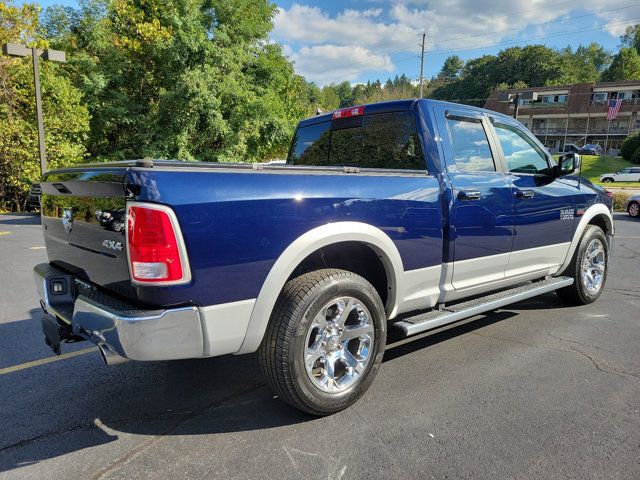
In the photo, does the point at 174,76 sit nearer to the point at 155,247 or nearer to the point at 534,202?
the point at 534,202

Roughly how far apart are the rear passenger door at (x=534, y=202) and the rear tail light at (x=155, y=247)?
9.87 feet

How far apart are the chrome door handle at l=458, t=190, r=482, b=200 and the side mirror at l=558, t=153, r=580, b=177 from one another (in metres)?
1.39

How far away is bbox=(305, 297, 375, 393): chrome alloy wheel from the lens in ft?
9.10

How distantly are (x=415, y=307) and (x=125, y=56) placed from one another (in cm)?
2175

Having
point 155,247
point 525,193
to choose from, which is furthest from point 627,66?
point 155,247

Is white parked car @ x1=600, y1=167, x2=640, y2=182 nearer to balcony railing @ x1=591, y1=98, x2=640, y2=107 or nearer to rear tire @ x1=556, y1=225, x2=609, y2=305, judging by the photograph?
balcony railing @ x1=591, y1=98, x2=640, y2=107

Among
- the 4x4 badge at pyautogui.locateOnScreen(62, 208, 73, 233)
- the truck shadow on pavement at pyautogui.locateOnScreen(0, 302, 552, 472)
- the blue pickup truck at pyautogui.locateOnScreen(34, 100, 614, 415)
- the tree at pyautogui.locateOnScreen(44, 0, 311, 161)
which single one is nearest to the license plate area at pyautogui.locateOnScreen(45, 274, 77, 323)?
the blue pickup truck at pyautogui.locateOnScreen(34, 100, 614, 415)

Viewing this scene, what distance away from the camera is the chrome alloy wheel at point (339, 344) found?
2.77 meters

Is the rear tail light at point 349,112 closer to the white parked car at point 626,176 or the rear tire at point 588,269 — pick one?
the rear tire at point 588,269

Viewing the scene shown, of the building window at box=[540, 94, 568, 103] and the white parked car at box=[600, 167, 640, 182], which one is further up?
the building window at box=[540, 94, 568, 103]

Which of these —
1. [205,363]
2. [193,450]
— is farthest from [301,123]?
[193,450]

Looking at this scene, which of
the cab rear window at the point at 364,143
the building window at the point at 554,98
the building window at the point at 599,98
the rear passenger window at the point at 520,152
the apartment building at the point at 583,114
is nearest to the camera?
the cab rear window at the point at 364,143

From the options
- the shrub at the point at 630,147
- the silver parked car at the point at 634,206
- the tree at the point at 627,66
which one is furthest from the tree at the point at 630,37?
the silver parked car at the point at 634,206

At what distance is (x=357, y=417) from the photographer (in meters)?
2.82
